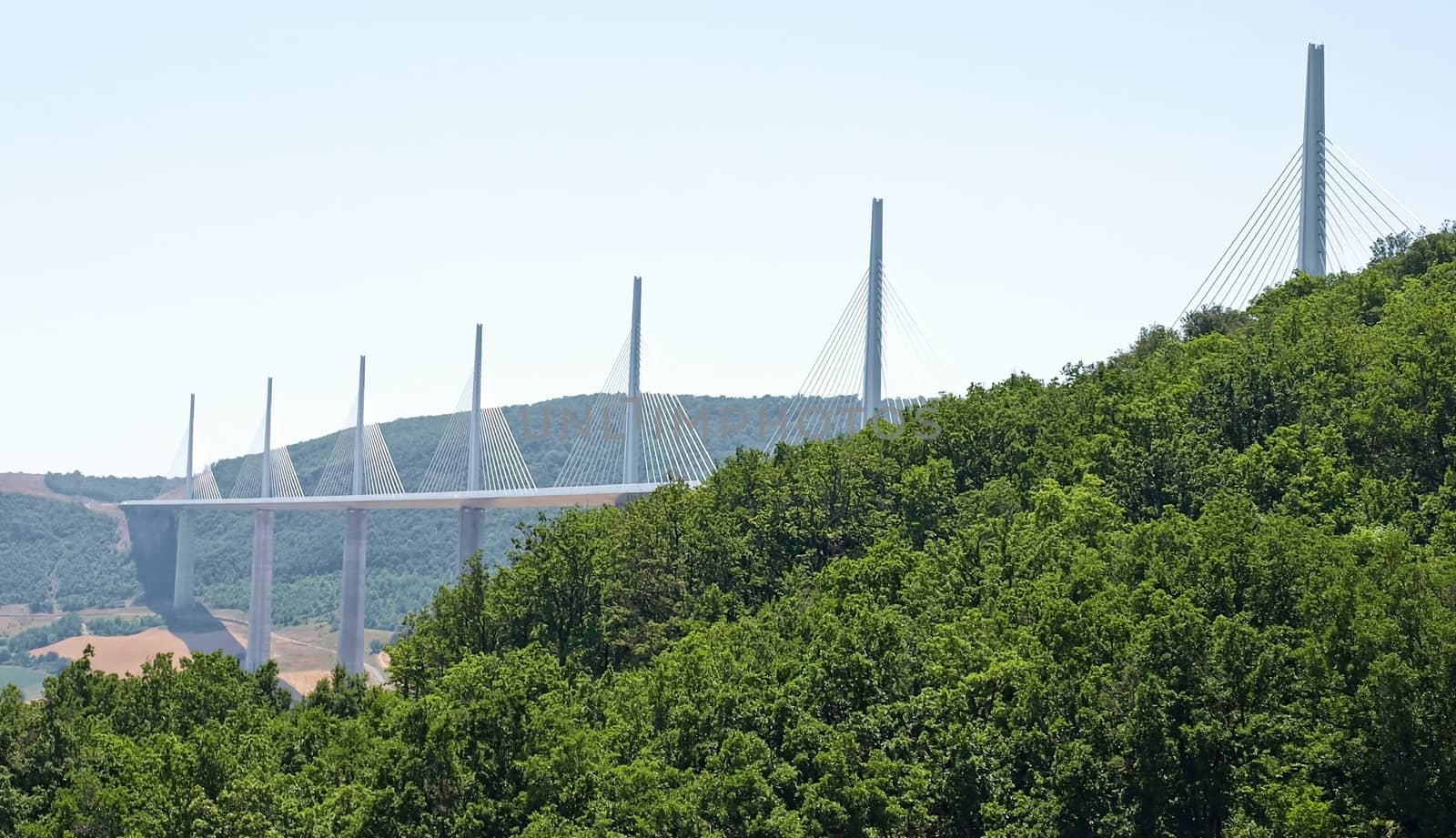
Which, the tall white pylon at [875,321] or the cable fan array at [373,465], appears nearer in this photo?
the tall white pylon at [875,321]

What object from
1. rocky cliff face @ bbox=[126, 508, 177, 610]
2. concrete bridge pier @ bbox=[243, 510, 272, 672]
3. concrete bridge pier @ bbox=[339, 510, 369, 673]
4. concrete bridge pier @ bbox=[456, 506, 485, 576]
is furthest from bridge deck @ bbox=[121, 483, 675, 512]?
rocky cliff face @ bbox=[126, 508, 177, 610]

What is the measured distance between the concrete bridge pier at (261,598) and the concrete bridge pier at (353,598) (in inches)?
413

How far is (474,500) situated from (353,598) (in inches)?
972

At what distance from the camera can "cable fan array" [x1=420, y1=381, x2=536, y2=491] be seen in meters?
78.4

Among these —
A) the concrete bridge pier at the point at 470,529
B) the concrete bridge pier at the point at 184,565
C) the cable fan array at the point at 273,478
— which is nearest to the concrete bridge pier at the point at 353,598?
the cable fan array at the point at 273,478

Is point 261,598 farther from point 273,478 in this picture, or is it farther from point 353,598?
point 353,598

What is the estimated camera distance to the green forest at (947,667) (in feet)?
79.0

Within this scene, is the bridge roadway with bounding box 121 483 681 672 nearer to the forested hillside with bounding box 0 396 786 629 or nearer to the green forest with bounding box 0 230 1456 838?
the forested hillside with bounding box 0 396 786 629

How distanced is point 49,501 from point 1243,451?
144602 millimetres

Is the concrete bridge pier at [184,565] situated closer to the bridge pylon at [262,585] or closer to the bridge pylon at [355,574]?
the bridge pylon at [262,585]

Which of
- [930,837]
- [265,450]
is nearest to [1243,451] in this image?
[930,837]

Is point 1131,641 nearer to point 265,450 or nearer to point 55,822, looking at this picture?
point 55,822

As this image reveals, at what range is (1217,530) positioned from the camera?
92.6ft

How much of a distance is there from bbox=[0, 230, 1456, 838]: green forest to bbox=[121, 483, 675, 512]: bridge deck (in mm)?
18335
